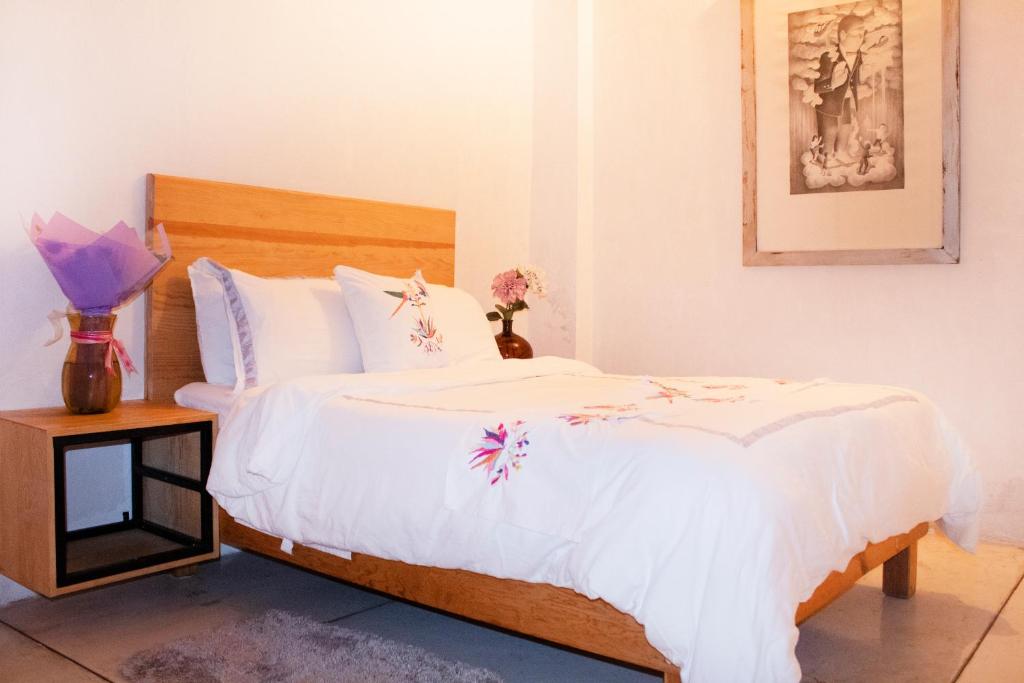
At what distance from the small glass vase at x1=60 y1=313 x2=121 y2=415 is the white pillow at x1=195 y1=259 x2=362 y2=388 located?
380 mm

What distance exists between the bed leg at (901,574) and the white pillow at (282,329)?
1781 millimetres

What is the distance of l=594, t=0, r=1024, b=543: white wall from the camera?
3.56 m

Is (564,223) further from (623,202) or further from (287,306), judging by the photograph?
(287,306)

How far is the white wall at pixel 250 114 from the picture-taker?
2750 mm

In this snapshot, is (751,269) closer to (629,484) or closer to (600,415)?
(600,415)

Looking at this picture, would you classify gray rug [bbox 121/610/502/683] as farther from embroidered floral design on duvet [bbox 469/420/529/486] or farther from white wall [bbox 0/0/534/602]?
white wall [bbox 0/0/534/602]

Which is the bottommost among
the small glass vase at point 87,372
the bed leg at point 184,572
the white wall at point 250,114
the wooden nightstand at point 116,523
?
the bed leg at point 184,572

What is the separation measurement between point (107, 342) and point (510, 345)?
176 centimetres

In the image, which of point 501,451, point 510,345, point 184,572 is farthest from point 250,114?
point 501,451

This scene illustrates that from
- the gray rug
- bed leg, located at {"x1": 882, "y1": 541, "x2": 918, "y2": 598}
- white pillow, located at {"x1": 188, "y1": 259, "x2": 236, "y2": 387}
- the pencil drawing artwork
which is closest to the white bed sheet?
white pillow, located at {"x1": 188, "y1": 259, "x2": 236, "y2": 387}

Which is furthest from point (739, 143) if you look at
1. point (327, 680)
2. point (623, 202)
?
point (327, 680)

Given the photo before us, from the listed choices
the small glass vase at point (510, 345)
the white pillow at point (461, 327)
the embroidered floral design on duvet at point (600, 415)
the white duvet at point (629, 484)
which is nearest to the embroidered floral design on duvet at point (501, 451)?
the white duvet at point (629, 484)

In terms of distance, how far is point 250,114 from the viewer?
336 cm

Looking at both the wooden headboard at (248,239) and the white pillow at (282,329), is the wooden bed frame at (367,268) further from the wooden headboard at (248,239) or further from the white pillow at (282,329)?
the white pillow at (282,329)
